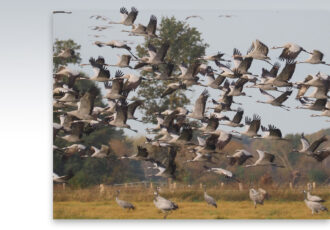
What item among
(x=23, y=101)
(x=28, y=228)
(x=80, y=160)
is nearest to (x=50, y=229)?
(x=28, y=228)

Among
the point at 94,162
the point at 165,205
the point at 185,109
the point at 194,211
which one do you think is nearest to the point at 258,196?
the point at 194,211

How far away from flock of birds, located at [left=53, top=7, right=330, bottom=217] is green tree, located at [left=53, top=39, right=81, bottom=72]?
0.15ft

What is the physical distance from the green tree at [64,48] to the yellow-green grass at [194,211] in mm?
1430

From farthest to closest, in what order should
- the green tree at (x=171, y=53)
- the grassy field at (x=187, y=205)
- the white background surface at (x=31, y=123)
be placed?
the green tree at (x=171, y=53)
the grassy field at (x=187, y=205)
the white background surface at (x=31, y=123)

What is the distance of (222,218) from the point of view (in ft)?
21.6

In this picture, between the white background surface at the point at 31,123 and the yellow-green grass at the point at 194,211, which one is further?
the yellow-green grass at the point at 194,211

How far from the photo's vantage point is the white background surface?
6.43 m

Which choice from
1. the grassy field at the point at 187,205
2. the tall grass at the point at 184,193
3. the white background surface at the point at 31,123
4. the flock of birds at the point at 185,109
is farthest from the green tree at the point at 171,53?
the grassy field at the point at 187,205

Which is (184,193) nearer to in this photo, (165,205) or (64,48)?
(165,205)

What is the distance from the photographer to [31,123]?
6.47m

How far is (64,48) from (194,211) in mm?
2134

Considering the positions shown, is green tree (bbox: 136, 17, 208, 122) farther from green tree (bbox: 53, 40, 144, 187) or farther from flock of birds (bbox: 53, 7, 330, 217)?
green tree (bbox: 53, 40, 144, 187)

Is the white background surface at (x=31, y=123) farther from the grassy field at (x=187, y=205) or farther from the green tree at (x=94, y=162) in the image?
the green tree at (x=94, y=162)

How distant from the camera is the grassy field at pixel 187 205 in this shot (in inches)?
259
